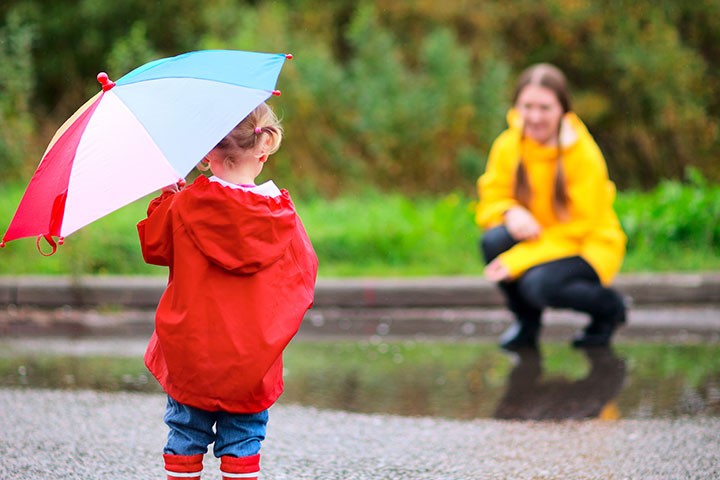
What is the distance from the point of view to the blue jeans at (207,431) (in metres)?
3.24

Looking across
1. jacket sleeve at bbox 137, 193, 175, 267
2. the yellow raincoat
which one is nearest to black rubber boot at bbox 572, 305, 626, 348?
the yellow raincoat

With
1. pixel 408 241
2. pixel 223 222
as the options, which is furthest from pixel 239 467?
pixel 408 241

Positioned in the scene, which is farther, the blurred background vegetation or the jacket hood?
the blurred background vegetation

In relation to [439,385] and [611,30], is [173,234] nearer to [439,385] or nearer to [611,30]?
[439,385]

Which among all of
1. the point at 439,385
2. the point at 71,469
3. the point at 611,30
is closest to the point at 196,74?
the point at 71,469

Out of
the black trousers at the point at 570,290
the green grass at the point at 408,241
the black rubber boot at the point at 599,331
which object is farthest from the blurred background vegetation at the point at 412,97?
the black trousers at the point at 570,290

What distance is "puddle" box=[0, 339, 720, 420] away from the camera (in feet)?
17.0

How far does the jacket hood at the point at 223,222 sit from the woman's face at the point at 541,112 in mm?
3559

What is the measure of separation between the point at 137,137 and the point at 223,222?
31cm

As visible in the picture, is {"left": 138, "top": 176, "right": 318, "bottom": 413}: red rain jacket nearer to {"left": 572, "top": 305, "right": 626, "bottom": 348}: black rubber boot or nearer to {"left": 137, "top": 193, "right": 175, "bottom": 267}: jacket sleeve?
{"left": 137, "top": 193, "right": 175, "bottom": 267}: jacket sleeve

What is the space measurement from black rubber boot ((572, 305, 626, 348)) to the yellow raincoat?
0.72ft

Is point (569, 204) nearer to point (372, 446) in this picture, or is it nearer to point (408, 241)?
point (372, 446)

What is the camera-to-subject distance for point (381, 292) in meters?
7.83

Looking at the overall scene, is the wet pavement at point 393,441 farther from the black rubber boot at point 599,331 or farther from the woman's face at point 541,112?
the woman's face at point 541,112
